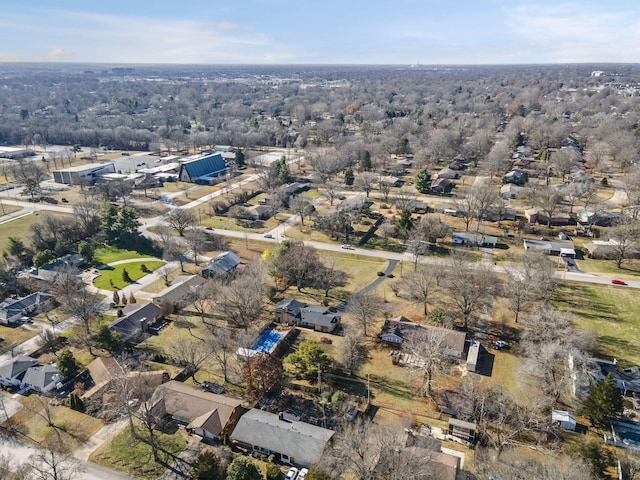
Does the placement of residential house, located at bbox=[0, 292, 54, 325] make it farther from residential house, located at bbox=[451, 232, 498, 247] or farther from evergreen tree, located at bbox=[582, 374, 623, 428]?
residential house, located at bbox=[451, 232, 498, 247]

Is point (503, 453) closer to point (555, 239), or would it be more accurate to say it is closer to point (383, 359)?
point (383, 359)

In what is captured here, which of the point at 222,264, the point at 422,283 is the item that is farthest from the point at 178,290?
the point at 422,283

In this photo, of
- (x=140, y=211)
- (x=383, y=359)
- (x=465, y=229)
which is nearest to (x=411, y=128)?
(x=465, y=229)

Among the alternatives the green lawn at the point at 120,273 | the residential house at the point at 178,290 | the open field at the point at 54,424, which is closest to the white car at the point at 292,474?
the open field at the point at 54,424

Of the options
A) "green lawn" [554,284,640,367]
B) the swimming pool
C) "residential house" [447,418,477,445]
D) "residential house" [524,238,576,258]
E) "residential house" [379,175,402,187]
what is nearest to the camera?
"residential house" [447,418,477,445]

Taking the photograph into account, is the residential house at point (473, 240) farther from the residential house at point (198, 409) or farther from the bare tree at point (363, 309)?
the residential house at point (198, 409)

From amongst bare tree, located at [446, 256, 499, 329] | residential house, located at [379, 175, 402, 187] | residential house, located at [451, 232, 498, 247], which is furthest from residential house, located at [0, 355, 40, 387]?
residential house, located at [379, 175, 402, 187]

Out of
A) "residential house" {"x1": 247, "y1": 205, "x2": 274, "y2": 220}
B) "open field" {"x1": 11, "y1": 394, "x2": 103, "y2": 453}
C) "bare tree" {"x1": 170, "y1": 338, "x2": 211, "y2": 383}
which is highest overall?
"residential house" {"x1": 247, "y1": 205, "x2": 274, "y2": 220}
